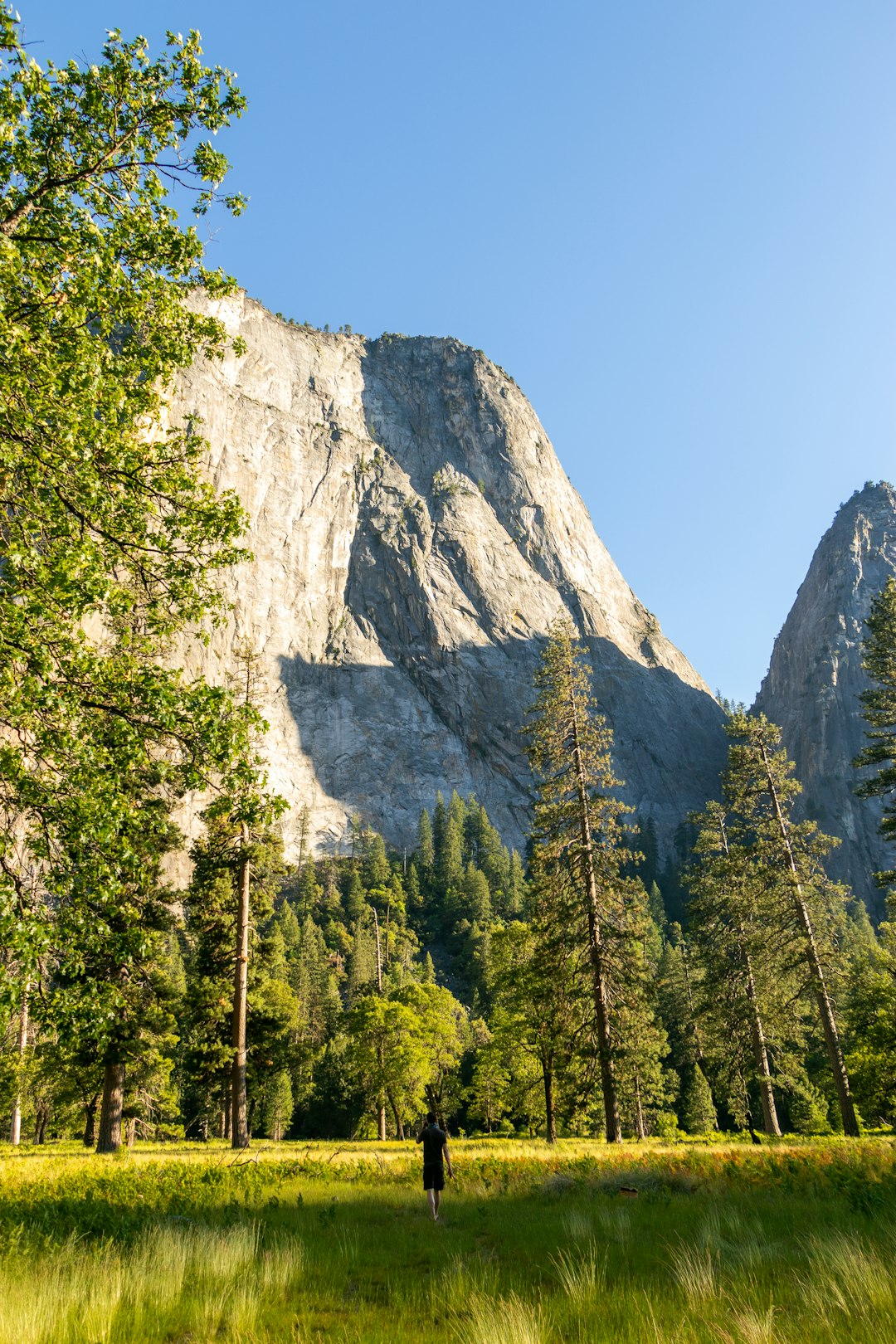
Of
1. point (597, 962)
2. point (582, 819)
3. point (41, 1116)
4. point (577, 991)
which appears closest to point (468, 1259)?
point (597, 962)

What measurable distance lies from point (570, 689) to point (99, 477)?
1952 centimetres

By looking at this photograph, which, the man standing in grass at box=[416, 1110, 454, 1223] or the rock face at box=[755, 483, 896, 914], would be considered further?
the rock face at box=[755, 483, 896, 914]

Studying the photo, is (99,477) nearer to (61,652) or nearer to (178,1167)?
(61,652)

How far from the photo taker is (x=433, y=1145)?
10.7 m

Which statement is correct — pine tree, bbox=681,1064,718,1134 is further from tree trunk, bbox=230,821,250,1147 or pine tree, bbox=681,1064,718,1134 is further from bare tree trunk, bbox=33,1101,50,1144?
tree trunk, bbox=230,821,250,1147

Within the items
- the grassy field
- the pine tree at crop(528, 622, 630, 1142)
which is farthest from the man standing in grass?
the pine tree at crop(528, 622, 630, 1142)

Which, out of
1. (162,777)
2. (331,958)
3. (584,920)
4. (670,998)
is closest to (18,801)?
(162,777)

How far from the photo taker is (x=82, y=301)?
812cm

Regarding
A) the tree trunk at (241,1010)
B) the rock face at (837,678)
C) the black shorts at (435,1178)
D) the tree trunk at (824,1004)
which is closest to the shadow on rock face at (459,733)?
the rock face at (837,678)

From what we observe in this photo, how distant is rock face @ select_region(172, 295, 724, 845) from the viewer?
13288 cm

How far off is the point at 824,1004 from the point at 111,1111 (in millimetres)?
22371

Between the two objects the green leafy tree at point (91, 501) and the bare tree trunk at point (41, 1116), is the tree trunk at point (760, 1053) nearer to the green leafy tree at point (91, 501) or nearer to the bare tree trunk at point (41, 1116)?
the green leafy tree at point (91, 501)

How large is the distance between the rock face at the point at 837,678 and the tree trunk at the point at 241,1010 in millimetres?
116652

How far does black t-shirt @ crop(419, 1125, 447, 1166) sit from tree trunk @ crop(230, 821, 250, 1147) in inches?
457
